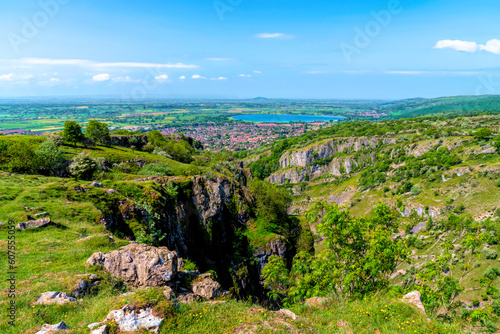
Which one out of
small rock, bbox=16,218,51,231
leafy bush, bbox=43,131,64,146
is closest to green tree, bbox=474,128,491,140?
small rock, bbox=16,218,51,231

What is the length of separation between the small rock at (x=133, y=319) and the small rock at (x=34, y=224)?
1425cm

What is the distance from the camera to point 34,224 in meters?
18.7

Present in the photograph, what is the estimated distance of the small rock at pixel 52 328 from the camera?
869 centimetres

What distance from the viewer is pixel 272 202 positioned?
55312 mm

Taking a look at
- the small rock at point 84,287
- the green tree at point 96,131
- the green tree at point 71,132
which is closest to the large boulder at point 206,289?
the small rock at point 84,287

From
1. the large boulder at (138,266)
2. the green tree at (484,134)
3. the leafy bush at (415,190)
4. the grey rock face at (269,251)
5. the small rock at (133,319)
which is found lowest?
the grey rock face at (269,251)

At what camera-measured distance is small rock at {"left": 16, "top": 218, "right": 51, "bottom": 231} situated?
Result: 1800 cm

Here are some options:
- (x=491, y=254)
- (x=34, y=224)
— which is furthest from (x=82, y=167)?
(x=491, y=254)

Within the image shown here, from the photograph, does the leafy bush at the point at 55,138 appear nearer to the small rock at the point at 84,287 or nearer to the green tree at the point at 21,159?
the green tree at the point at 21,159

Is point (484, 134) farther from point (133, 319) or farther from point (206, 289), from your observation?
point (133, 319)

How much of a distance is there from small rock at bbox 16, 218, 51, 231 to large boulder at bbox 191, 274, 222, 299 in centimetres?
1331

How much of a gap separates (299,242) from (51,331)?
5241 cm

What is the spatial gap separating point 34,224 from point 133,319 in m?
15.5

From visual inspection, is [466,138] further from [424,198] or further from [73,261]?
[73,261]
